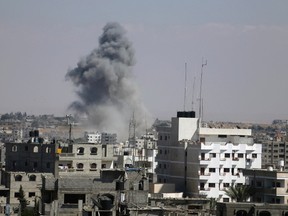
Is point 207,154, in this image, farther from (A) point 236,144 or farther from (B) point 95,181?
(B) point 95,181

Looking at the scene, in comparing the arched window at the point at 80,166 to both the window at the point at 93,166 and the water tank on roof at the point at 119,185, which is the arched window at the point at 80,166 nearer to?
the window at the point at 93,166

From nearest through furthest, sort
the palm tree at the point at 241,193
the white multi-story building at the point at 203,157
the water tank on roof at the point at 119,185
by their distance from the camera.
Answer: the water tank on roof at the point at 119,185 < the palm tree at the point at 241,193 < the white multi-story building at the point at 203,157

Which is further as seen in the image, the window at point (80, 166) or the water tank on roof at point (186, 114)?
the water tank on roof at point (186, 114)

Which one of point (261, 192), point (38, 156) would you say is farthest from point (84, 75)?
point (261, 192)

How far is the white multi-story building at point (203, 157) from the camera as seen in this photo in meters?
74.0

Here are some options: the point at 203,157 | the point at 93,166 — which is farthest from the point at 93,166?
the point at 203,157

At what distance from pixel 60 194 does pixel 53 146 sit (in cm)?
2347

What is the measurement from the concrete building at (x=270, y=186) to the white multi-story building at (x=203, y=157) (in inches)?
269

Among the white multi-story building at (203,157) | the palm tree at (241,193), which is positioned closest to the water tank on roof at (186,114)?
the white multi-story building at (203,157)

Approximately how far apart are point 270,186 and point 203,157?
32.1ft

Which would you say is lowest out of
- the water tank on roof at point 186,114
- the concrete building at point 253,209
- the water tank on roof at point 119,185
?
the concrete building at point 253,209

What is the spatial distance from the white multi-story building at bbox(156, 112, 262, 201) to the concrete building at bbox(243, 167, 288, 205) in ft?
22.5

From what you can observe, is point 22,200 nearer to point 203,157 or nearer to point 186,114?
point 203,157

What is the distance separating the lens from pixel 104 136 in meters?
195
